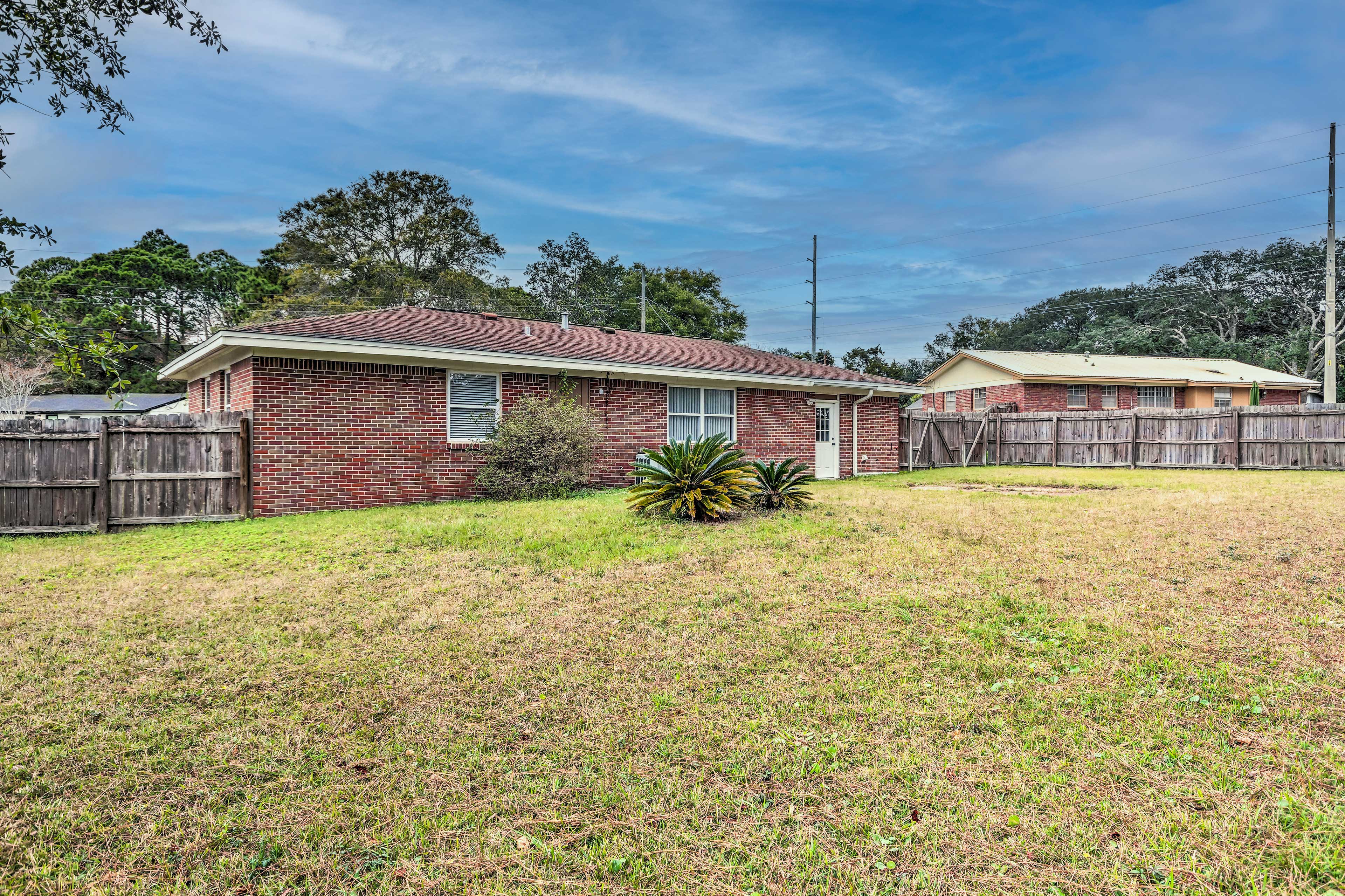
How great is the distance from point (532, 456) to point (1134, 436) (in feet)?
62.9

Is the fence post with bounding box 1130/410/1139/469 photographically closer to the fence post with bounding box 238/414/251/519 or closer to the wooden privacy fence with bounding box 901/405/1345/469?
the wooden privacy fence with bounding box 901/405/1345/469

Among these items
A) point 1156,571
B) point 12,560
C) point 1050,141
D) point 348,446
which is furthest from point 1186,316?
point 12,560

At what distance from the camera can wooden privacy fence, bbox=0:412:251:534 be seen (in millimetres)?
9195

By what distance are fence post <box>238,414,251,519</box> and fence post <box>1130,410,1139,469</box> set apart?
23.3 metres

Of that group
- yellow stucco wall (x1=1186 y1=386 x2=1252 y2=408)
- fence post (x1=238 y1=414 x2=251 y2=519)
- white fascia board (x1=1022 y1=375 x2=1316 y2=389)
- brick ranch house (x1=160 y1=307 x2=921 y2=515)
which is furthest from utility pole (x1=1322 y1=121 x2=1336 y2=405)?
fence post (x1=238 y1=414 x2=251 y2=519)

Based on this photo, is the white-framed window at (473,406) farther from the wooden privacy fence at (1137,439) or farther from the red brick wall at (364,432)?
the wooden privacy fence at (1137,439)

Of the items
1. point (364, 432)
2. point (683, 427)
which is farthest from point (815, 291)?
point (364, 432)

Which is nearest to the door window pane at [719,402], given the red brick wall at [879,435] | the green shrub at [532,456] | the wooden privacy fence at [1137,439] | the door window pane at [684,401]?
the door window pane at [684,401]

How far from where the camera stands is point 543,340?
14305 millimetres

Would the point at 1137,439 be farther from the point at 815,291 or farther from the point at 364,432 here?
the point at 364,432

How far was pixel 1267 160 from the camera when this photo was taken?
2875cm

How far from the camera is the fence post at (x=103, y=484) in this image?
9.33 m

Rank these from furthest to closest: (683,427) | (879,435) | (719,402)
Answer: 1. (879,435)
2. (719,402)
3. (683,427)

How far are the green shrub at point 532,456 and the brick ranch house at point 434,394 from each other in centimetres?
59
